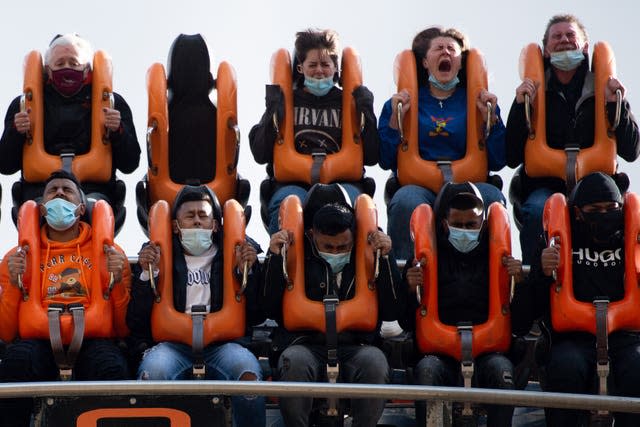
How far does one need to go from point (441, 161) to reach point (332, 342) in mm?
1937

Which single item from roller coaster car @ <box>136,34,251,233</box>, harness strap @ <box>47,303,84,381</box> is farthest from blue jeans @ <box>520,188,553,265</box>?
harness strap @ <box>47,303,84,381</box>

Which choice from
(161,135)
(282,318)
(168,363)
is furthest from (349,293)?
(161,135)

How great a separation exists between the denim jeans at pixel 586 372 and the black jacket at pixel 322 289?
96 cm

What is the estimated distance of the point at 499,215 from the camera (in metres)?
11.3

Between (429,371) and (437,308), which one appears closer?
(429,371)

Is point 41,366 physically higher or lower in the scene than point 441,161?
lower

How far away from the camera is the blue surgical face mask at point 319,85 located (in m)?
12.5

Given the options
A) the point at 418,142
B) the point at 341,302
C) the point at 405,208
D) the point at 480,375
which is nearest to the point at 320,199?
the point at 341,302

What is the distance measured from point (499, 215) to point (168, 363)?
2074 millimetres

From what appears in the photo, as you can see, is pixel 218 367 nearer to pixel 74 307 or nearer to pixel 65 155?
pixel 74 307

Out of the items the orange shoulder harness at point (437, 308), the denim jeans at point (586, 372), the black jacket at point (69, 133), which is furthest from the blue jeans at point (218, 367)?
the black jacket at point (69, 133)

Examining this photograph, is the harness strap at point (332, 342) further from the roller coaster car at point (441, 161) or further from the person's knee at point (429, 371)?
the roller coaster car at point (441, 161)

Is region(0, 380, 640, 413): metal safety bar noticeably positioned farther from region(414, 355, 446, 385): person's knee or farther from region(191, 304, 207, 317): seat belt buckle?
region(191, 304, 207, 317): seat belt buckle

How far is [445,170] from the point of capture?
12344 mm
